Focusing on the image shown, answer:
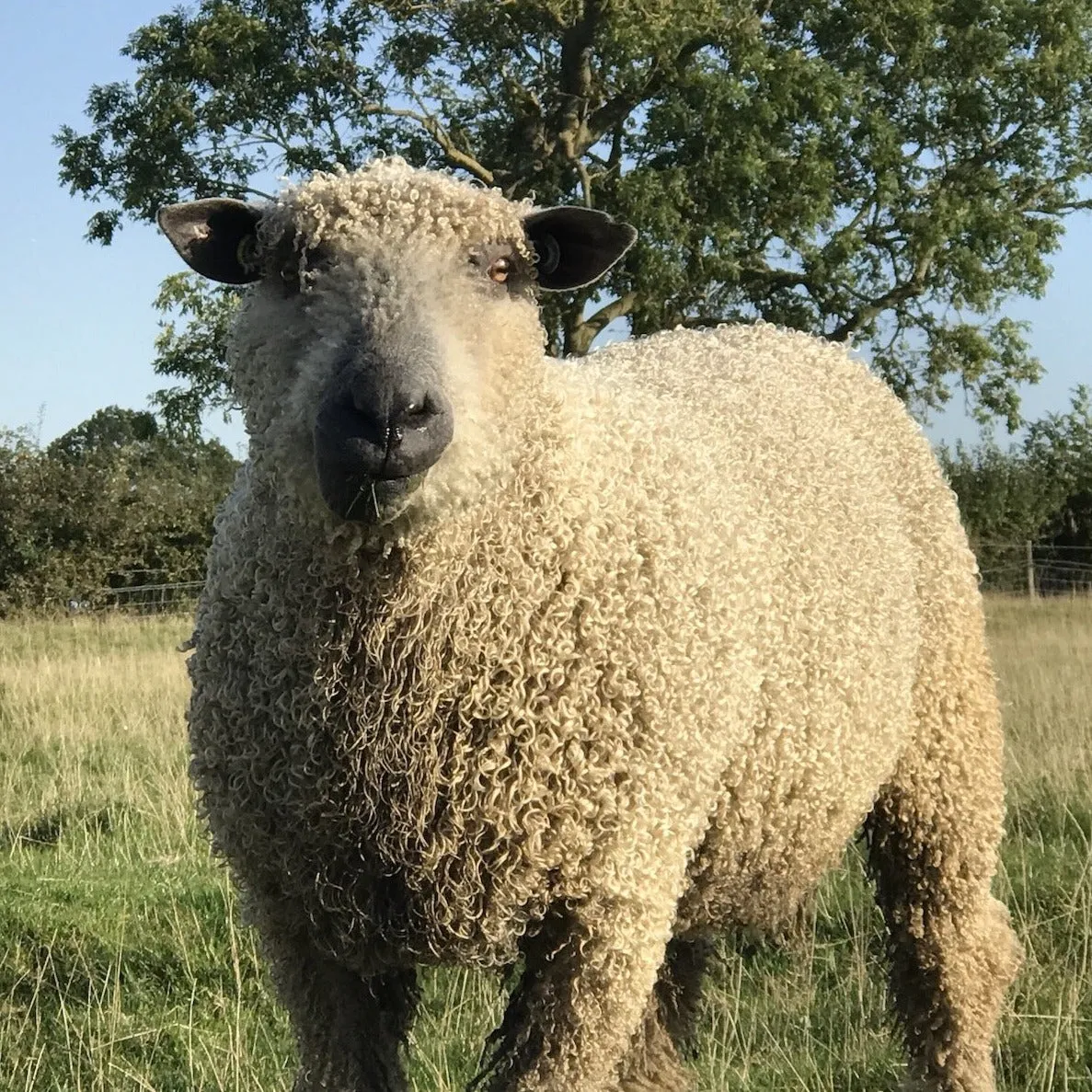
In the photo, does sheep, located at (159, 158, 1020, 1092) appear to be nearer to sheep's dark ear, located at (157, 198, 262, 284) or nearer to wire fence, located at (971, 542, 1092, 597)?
sheep's dark ear, located at (157, 198, 262, 284)

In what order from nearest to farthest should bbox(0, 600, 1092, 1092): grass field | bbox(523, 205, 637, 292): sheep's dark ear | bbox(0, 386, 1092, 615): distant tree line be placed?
bbox(523, 205, 637, 292): sheep's dark ear < bbox(0, 600, 1092, 1092): grass field < bbox(0, 386, 1092, 615): distant tree line

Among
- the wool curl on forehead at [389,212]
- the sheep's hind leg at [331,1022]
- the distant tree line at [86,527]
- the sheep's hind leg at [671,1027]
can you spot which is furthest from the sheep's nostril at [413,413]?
the distant tree line at [86,527]

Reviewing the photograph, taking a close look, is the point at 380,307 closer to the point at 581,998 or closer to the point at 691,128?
the point at 581,998

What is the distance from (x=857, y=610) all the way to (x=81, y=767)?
5.61 metres

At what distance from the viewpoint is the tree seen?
18469 mm

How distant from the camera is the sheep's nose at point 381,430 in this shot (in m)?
2.25

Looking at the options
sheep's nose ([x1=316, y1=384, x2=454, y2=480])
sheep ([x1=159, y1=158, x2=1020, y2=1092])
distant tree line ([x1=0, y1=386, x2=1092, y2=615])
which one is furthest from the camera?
distant tree line ([x1=0, y1=386, x2=1092, y2=615])

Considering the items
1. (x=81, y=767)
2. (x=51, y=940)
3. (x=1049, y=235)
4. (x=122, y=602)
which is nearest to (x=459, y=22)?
(x=1049, y=235)

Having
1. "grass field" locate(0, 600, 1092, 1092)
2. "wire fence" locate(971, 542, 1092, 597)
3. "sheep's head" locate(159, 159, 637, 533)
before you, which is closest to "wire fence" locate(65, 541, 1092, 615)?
"wire fence" locate(971, 542, 1092, 597)

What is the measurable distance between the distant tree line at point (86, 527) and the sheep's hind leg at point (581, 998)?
2267 cm

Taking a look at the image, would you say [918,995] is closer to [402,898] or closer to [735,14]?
Answer: [402,898]

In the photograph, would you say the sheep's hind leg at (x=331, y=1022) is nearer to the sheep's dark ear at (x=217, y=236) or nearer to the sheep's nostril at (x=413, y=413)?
the sheep's nostril at (x=413, y=413)

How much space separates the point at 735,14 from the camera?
62.2 ft

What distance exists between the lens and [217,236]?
110 inches
